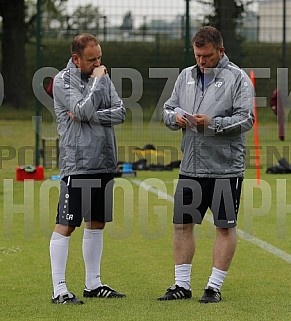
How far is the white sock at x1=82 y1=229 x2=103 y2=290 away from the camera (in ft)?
26.3

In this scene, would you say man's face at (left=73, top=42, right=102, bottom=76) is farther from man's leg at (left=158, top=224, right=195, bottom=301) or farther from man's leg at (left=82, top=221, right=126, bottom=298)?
man's leg at (left=158, top=224, right=195, bottom=301)

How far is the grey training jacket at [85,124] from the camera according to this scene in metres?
7.75

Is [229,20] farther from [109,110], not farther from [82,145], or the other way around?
[82,145]

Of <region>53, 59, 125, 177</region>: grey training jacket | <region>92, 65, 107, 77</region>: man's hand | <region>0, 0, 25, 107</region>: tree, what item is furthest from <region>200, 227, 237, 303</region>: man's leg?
<region>0, 0, 25, 107</region>: tree

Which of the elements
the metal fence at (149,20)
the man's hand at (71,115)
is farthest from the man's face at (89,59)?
the metal fence at (149,20)

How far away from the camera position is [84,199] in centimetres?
784

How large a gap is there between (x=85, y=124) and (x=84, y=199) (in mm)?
572

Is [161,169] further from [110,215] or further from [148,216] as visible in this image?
[110,215]

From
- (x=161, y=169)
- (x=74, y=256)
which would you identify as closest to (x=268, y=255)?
(x=74, y=256)

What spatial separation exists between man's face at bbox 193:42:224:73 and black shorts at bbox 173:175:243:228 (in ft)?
2.86

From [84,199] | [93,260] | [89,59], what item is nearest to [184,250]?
[93,260]

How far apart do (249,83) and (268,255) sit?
254 centimetres

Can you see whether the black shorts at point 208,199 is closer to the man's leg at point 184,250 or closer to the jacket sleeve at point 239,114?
the man's leg at point 184,250

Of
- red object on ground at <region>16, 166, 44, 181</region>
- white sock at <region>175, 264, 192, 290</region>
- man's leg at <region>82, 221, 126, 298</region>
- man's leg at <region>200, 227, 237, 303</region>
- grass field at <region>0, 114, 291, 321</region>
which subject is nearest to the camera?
grass field at <region>0, 114, 291, 321</region>
